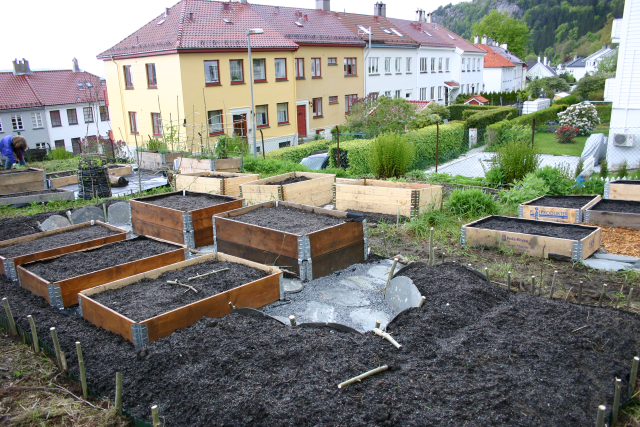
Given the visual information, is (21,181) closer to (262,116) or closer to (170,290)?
(170,290)

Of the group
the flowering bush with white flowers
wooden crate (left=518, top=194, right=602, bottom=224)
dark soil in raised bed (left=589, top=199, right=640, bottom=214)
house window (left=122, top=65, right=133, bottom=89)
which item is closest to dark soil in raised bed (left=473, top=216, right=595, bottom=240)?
wooden crate (left=518, top=194, right=602, bottom=224)

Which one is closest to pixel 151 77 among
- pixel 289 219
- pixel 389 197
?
pixel 389 197

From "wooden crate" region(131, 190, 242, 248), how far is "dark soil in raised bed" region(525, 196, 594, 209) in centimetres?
587

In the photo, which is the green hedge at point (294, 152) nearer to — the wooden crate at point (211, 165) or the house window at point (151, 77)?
the wooden crate at point (211, 165)

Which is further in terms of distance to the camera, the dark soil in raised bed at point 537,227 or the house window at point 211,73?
the house window at point 211,73

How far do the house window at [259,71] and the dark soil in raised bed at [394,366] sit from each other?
76.1 feet

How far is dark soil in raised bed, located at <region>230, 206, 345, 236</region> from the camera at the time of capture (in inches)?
273

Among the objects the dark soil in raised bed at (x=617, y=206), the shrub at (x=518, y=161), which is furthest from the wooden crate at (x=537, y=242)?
the shrub at (x=518, y=161)

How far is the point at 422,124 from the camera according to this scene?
25.1 metres

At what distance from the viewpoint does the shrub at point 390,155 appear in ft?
38.0

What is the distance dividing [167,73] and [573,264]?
2217cm

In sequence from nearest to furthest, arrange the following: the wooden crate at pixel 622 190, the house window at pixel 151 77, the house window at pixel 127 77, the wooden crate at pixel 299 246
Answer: the wooden crate at pixel 299 246
the wooden crate at pixel 622 190
the house window at pixel 151 77
the house window at pixel 127 77

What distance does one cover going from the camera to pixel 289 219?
7.43 metres

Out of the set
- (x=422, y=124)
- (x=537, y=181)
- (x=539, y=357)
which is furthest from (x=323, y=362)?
(x=422, y=124)
